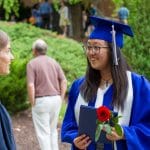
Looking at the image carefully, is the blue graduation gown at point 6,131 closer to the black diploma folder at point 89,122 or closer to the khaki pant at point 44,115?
the black diploma folder at point 89,122

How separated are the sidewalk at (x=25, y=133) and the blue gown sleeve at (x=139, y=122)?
18.8 ft

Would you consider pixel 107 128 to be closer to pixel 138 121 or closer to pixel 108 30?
pixel 138 121

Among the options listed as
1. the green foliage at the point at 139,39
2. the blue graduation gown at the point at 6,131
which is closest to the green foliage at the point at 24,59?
the green foliage at the point at 139,39

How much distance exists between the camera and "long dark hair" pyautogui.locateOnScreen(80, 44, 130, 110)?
4453mm

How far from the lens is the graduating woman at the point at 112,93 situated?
4.41 meters

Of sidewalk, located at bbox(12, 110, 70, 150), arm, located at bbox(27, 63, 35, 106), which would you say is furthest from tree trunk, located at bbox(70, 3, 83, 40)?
arm, located at bbox(27, 63, 35, 106)

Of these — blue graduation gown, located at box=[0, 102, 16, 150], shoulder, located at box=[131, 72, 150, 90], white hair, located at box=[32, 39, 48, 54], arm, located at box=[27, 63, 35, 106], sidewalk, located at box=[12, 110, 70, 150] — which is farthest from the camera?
sidewalk, located at box=[12, 110, 70, 150]

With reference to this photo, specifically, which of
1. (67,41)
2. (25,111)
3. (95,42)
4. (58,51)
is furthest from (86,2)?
(95,42)

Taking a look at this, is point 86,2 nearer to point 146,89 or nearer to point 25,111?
point 25,111

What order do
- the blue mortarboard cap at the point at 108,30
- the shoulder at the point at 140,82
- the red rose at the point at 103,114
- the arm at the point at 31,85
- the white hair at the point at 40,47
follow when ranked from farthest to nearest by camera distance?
the white hair at the point at 40,47
the arm at the point at 31,85
the blue mortarboard cap at the point at 108,30
the shoulder at the point at 140,82
the red rose at the point at 103,114

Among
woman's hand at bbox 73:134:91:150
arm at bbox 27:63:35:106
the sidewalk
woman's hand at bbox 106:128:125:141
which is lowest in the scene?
the sidewalk

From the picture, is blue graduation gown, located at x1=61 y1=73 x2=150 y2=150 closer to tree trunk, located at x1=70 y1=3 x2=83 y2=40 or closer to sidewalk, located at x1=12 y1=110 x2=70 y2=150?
sidewalk, located at x1=12 y1=110 x2=70 y2=150

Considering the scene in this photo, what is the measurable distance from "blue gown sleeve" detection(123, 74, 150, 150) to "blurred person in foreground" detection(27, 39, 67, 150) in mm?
4502

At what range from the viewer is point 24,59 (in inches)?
498
